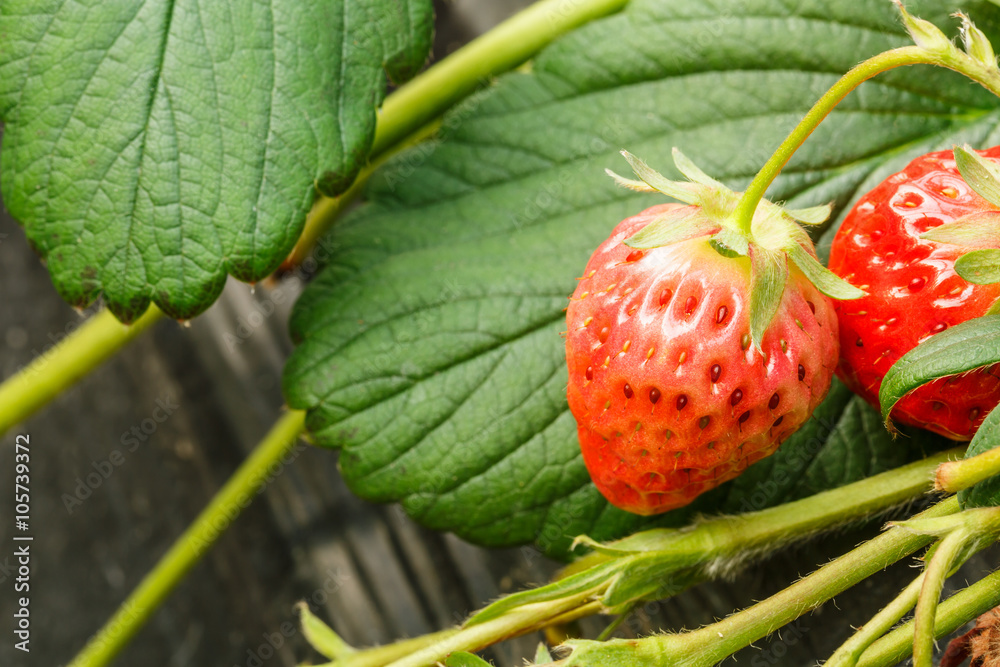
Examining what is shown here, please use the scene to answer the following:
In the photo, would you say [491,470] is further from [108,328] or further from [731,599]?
[108,328]

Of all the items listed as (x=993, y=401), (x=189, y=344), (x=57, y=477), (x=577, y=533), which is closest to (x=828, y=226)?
(x=993, y=401)

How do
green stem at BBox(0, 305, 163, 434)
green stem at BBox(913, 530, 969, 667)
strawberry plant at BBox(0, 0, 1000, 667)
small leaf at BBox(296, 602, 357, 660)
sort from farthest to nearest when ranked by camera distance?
green stem at BBox(0, 305, 163, 434) < small leaf at BBox(296, 602, 357, 660) < strawberry plant at BBox(0, 0, 1000, 667) < green stem at BBox(913, 530, 969, 667)

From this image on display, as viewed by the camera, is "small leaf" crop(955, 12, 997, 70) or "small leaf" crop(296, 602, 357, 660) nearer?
"small leaf" crop(955, 12, 997, 70)

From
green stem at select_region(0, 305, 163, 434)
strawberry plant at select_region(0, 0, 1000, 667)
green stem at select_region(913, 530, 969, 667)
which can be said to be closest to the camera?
green stem at select_region(913, 530, 969, 667)

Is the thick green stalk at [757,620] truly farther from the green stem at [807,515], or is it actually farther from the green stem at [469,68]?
the green stem at [469,68]

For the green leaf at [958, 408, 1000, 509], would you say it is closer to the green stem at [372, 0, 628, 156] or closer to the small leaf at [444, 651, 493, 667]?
the small leaf at [444, 651, 493, 667]

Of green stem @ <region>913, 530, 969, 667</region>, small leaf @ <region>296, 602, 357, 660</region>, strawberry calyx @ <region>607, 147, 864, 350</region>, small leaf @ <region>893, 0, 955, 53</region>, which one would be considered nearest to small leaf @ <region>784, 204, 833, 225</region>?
strawberry calyx @ <region>607, 147, 864, 350</region>

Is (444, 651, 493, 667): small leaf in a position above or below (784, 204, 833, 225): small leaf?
below

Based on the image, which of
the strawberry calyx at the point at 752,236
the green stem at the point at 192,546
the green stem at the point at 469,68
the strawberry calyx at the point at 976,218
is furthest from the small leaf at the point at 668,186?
the green stem at the point at 192,546
